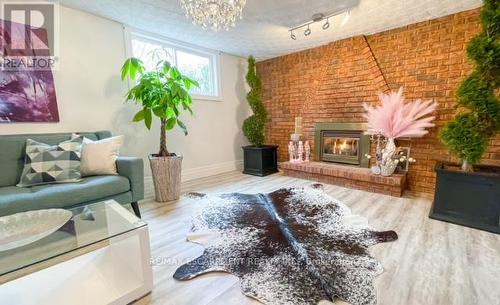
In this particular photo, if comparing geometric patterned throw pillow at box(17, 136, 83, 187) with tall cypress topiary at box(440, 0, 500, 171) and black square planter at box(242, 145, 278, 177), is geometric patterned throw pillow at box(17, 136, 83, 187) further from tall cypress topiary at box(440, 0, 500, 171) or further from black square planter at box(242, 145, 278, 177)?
tall cypress topiary at box(440, 0, 500, 171)

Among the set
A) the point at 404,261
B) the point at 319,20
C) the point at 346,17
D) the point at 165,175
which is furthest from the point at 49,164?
the point at 346,17

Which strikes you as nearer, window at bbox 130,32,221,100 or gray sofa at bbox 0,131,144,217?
gray sofa at bbox 0,131,144,217

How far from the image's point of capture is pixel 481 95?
1.83 meters

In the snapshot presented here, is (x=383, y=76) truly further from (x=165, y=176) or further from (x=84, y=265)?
(x=84, y=265)

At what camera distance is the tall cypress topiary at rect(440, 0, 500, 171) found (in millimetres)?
1763

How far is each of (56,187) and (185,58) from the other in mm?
2527

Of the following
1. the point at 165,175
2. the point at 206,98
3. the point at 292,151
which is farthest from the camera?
the point at 292,151

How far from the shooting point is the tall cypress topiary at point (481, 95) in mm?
1763

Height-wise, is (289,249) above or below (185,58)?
below

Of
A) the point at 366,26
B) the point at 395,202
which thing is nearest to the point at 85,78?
the point at 366,26

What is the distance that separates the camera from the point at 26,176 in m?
1.84

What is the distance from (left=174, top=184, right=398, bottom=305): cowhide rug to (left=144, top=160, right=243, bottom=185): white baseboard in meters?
1.15

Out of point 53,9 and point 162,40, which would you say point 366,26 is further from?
point 53,9

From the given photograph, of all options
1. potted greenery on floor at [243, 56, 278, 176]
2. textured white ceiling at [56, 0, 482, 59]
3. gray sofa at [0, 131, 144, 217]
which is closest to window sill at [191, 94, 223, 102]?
potted greenery on floor at [243, 56, 278, 176]
